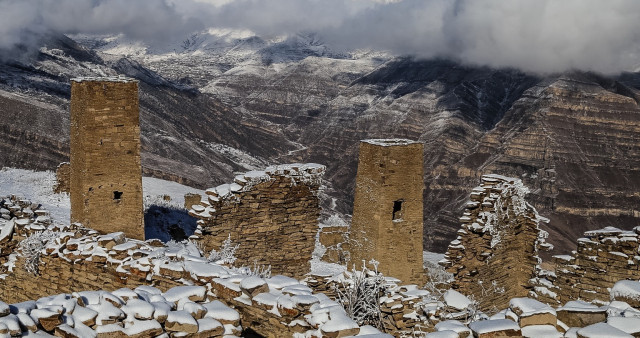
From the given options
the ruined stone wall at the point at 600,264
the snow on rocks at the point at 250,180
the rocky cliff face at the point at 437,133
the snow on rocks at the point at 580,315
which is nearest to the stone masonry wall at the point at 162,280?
the snow on rocks at the point at 250,180

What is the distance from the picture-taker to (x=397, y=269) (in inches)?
648

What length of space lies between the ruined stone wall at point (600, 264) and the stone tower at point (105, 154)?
397 inches

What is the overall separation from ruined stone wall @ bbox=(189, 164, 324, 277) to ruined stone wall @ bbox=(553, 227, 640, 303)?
5.94 meters

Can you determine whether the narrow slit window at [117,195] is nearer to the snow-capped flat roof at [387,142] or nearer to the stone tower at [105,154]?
the stone tower at [105,154]

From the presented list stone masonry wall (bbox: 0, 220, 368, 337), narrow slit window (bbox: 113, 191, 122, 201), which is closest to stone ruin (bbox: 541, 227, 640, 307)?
stone masonry wall (bbox: 0, 220, 368, 337)

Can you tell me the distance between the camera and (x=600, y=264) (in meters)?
13.3

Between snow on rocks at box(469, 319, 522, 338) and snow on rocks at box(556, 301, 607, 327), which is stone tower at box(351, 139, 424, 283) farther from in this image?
snow on rocks at box(469, 319, 522, 338)

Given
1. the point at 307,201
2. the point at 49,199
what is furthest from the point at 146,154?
the point at 307,201

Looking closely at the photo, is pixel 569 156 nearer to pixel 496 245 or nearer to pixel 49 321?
pixel 496 245

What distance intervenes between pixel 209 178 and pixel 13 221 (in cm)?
5651

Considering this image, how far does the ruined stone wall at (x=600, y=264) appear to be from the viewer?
1292 centimetres

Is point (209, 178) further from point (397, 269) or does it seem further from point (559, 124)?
point (559, 124)

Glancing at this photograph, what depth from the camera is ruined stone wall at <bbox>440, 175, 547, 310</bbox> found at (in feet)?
48.1

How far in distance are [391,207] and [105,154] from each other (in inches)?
Answer: 284
